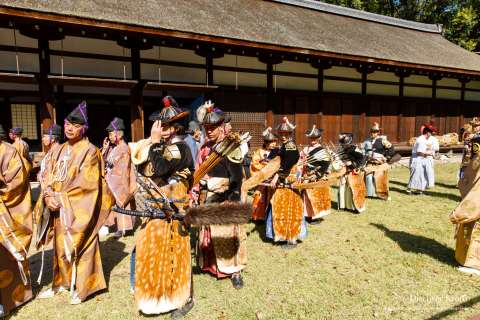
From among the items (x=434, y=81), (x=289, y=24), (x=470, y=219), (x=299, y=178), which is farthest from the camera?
(x=434, y=81)

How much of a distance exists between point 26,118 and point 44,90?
2344 millimetres

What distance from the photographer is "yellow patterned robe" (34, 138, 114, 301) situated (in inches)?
123

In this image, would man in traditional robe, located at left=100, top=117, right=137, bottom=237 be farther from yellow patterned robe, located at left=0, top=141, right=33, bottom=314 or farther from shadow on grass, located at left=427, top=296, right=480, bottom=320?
shadow on grass, located at left=427, top=296, right=480, bottom=320

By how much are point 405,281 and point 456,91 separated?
15094mm

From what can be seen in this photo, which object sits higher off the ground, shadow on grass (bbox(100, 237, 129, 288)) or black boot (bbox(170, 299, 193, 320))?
black boot (bbox(170, 299, 193, 320))

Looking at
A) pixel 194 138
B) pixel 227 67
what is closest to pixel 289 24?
pixel 227 67

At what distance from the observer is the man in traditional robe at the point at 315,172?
17.5ft

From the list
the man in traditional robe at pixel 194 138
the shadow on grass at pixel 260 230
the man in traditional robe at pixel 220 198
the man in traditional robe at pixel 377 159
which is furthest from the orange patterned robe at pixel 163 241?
the man in traditional robe at pixel 377 159

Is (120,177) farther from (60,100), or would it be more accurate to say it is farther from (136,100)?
(60,100)

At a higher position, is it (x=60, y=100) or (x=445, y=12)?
(x=445, y=12)

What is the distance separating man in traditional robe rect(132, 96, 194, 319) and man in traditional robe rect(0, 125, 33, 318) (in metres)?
1.32

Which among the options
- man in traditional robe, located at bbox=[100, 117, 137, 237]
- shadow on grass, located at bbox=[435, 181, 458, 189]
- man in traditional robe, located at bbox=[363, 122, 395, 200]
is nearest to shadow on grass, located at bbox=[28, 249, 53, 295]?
man in traditional robe, located at bbox=[100, 117, 137, 237]

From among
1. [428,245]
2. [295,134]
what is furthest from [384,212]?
[295,134]

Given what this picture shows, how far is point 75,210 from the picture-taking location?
3.14 metres
